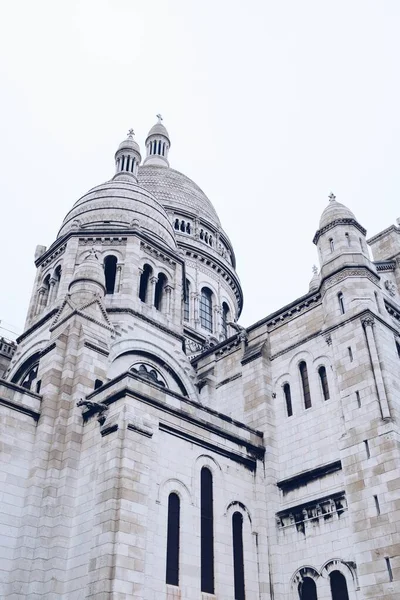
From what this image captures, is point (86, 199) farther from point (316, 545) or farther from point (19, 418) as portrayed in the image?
point (316, 545)

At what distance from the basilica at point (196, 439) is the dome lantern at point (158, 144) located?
30338mm

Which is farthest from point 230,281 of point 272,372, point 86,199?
point 272,372

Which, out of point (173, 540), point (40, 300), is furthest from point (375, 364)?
point (40, 300)

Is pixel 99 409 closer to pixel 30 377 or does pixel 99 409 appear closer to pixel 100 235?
pixel 30 377

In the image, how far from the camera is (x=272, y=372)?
89.4 ft


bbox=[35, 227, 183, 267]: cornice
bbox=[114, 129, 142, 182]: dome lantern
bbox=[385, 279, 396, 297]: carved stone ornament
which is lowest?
bbox=[385, 279, 396, 297]: carved stone ornament

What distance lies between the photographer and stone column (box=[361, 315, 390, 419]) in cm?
2141

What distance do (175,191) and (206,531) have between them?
3505 centimetres

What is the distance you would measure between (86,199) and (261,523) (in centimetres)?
2055

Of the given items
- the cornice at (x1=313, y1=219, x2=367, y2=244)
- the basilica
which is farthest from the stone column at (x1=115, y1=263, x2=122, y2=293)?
the cornice at (x1=313, y1=219, x2=367, y2=244)

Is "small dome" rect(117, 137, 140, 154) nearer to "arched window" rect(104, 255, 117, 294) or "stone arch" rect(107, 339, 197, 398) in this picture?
"arched window" rect(104, 255, 117, 294)

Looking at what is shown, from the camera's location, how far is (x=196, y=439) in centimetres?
2222

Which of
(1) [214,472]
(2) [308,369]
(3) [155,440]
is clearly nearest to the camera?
(3) [155,440]

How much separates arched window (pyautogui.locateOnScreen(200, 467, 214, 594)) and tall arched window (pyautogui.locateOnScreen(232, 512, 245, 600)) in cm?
127
